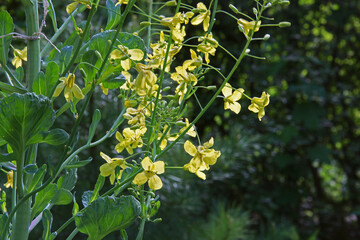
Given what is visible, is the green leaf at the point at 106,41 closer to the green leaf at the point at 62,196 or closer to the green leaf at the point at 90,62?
the green leaf at the point at 90,62

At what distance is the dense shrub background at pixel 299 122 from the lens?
1867 mm

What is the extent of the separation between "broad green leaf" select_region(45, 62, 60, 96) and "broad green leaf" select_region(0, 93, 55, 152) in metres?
0.05

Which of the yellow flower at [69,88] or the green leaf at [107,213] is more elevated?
the yellow flower at [69,88]

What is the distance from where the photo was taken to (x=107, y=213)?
1.28 ft

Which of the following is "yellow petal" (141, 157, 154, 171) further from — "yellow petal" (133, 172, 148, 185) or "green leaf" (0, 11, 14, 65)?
"green leaf" (0, 11, 14, 65)

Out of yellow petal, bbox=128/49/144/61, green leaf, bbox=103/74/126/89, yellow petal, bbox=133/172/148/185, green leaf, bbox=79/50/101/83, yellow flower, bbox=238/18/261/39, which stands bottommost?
yellow petal, bbox=133/172/148/185

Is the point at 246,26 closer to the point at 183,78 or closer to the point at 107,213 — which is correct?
the point at 183,78

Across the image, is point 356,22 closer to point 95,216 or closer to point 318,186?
point 318,186

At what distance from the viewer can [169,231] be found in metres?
1.19

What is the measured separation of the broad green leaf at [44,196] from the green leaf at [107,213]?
0.17 ft

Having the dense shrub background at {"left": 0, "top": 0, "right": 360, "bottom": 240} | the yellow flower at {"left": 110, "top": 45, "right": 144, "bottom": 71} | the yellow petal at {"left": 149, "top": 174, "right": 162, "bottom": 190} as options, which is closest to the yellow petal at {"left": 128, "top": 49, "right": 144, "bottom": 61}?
the yellow flower at {"left": 110, "top": 45, "right": 144, "bottom": 71}

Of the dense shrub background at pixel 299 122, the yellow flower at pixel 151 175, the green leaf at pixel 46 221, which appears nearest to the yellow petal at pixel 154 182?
the yellow flower at pixel 151 175

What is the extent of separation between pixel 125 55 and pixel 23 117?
93 millimetres

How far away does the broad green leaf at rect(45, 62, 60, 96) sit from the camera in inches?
16.0
